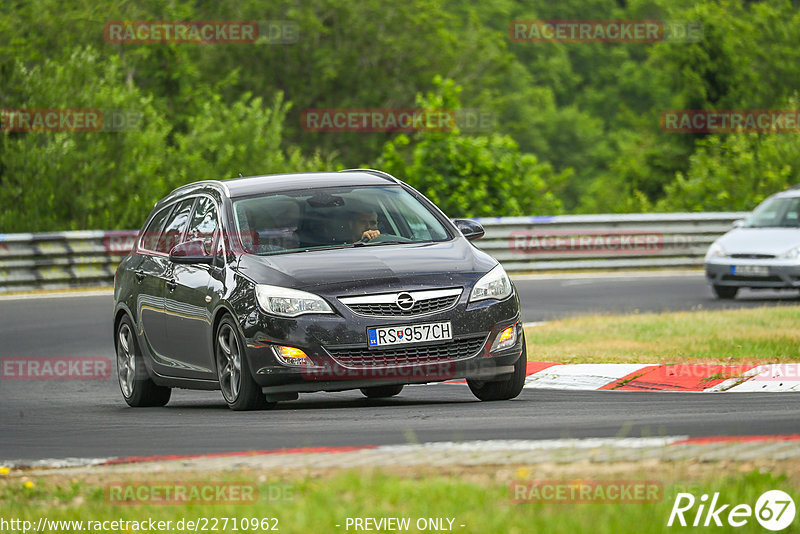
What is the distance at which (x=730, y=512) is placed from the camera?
5.18 metres

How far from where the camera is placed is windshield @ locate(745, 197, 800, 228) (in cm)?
2095

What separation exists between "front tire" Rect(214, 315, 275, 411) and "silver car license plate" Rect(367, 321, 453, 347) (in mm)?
871

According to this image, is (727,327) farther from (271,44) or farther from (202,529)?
(271,44)

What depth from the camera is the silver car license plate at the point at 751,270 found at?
1997 cm

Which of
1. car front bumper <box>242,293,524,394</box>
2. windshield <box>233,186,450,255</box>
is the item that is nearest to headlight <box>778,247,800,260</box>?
windshield <box>233,186,450,255</box>

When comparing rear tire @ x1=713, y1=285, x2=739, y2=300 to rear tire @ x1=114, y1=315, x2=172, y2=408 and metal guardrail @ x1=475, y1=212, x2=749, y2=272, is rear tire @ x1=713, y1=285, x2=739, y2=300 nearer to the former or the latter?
metal guardrail @ x1=475, y1=212, x2=749, y2=272

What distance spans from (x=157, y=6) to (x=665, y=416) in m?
46.8

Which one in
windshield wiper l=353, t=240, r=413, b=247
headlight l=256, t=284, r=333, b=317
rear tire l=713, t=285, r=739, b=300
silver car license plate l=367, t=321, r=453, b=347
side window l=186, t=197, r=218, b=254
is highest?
side window l=186, t=197, r=218, b=254

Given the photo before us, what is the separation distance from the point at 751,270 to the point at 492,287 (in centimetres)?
1138

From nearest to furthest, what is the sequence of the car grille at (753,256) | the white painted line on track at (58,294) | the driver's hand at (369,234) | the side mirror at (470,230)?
1. the driver's hand at (369,234)
2. the side mirror at (470,230)
3. the car grille at (753,256)
4. the white painted line on track at (58,294)

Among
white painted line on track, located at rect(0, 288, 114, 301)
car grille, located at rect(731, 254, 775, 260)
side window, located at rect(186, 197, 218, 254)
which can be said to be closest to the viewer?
side window, located at rect(186, 197, 218, 254)

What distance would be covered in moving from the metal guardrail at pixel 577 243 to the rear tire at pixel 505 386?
14.9m

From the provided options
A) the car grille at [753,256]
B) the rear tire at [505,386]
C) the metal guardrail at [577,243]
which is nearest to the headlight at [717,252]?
the car grille at [753,256]

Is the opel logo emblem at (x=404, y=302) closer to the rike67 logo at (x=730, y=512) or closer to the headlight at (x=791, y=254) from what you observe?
the rike67 logo at (x=730, y=512)
